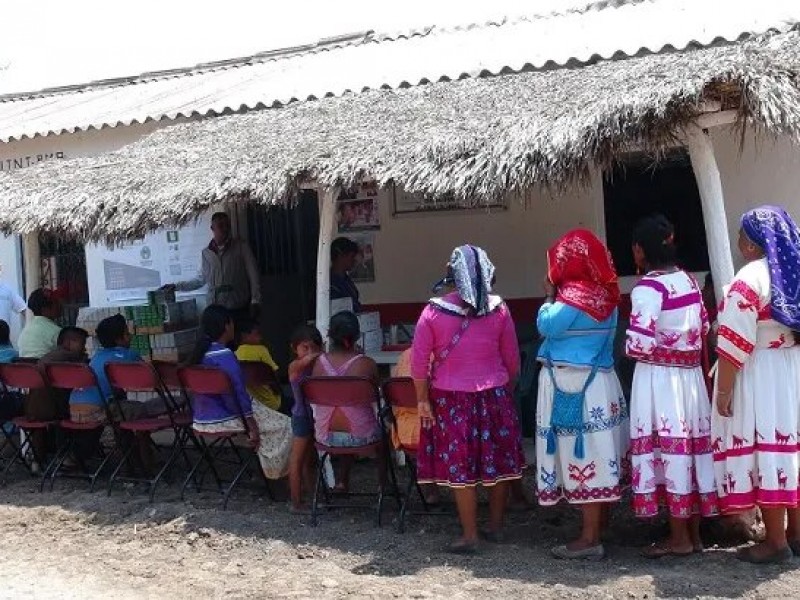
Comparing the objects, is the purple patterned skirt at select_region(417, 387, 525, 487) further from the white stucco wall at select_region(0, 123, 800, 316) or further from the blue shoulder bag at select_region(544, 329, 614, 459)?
the white stucco wall at select_region(0, 123, 800, 316)

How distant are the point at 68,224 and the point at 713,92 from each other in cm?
466

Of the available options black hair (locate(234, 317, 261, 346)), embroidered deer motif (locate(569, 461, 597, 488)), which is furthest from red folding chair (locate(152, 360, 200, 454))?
embroidered deer motif (locate(569, 461, 597, 488))

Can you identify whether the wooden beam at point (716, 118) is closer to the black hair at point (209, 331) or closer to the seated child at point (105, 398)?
the black hair at point (209, 331)

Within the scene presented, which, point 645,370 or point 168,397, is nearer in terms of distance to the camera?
point 645,370

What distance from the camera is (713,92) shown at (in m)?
5.95

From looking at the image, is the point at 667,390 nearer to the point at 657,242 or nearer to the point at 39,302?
the point at 657,242

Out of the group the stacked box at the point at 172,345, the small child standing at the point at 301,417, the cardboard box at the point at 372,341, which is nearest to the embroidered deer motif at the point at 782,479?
the small child standing at the point at 301,417

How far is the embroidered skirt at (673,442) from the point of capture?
5816mm

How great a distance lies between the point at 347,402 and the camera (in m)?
6.91

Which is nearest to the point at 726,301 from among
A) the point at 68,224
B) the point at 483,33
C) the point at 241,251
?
the point at 68,224

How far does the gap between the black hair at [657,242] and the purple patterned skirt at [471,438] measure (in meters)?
1.12

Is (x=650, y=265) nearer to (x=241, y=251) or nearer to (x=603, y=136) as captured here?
(x=603, y=136)

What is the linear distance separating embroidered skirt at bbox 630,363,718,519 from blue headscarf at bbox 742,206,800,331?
586 millimetres

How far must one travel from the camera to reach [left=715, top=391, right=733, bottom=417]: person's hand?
5637 mm
